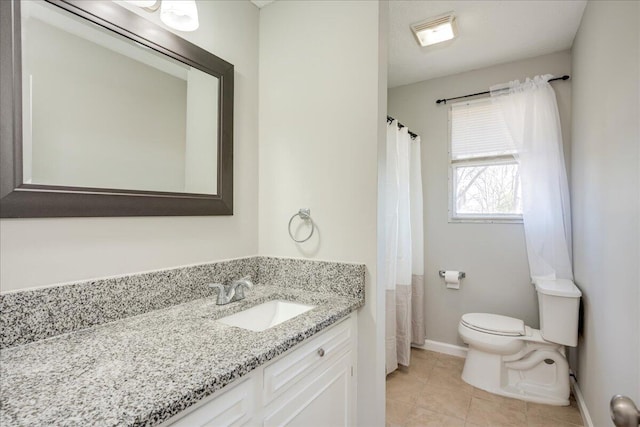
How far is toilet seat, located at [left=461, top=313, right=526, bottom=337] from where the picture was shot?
2164 millimetres

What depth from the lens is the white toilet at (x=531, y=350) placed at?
2.02m

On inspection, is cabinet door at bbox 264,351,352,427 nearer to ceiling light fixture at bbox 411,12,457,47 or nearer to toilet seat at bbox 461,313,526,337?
toilet seat at bbox 461,313,526,337

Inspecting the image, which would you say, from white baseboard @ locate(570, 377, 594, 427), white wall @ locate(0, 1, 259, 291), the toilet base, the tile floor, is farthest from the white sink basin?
white baseboard @ locate(570, 377, 594, 427)

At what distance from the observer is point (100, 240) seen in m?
1.08

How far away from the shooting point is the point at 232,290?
1362mm

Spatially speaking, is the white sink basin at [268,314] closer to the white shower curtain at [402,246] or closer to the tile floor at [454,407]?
the white shower curtain at [402,246]

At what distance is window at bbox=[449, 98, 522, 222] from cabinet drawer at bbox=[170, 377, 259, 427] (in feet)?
8.05

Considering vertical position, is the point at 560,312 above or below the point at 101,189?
below

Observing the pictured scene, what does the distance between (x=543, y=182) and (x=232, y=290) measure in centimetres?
239

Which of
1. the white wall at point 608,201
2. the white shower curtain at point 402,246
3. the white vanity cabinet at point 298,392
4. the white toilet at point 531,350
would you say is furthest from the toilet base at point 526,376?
the white vanity cabinet at point 298,392

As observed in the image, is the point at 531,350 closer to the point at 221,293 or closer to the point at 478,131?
the point at 478,131

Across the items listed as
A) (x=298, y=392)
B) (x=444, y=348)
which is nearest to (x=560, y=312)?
(x=444, y=348)

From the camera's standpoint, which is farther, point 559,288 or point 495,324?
point 495,324

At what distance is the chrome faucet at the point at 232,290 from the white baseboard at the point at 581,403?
212 cm
